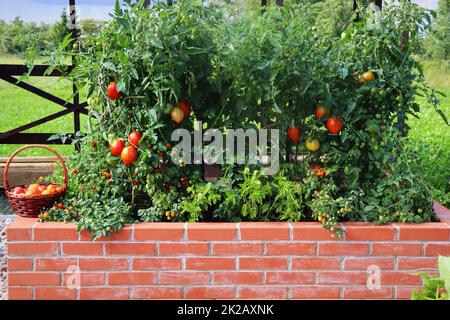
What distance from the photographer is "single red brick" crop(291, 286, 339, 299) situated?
8.09 feet

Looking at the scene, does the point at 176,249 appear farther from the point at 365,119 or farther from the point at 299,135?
the point at 365,119

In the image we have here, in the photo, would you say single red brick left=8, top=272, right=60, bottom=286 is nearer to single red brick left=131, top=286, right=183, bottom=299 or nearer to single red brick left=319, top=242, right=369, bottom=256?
single red brick left=131, top=286, right=183, bottom=299

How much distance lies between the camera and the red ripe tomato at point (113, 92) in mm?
2547

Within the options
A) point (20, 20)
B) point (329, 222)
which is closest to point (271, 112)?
point (329, 222)

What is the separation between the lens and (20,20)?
1014 centimetres

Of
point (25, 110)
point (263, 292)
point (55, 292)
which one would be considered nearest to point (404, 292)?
point (263, 292)

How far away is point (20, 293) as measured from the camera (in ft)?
8.05

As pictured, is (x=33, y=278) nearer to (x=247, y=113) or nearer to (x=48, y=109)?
(x=247, y=113)

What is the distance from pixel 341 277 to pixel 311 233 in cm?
25

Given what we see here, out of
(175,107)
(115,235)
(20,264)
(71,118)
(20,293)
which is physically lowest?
(20,293)

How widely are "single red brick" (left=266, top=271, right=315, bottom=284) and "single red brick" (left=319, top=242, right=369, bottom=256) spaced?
0.40ft

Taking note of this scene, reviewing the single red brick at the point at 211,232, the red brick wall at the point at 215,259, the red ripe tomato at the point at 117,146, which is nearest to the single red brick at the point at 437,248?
the red brick wall at the point at 215,259

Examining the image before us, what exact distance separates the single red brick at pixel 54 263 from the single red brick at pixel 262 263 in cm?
75

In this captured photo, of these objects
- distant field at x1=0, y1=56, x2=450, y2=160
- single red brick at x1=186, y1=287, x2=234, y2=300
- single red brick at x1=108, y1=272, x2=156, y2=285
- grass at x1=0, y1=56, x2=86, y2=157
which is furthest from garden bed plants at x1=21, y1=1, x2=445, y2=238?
grass at x1=0, y1=56, x2=86, y2=157
